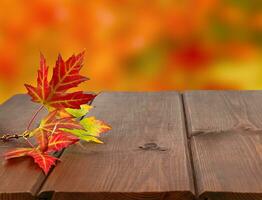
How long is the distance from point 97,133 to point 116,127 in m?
0.11

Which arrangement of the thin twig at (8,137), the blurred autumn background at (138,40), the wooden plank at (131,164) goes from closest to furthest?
the wooden plank at (131,164) < the thin twig at (8,137) < the blurred autumn background at (138,40)

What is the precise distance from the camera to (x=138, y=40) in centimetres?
264

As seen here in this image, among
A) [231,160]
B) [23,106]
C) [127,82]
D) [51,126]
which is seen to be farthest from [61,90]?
[127,82]

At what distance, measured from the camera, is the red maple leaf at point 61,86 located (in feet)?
3.23

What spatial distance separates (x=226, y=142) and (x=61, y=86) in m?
0.29

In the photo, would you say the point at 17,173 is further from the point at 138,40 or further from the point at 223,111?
the point at 138,40

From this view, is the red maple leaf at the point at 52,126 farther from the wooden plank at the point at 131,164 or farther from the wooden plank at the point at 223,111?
the wooden plank at the point at 223,111

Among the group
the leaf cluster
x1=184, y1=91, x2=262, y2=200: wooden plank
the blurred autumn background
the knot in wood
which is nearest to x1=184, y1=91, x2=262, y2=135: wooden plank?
x1=184, y1=91, x2=262, y2=200: wooden plank

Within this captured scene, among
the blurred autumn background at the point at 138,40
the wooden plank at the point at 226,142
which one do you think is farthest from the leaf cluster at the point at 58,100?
the blurred autumn background at the point at 138,40

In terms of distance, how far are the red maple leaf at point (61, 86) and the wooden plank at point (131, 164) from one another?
8 cm

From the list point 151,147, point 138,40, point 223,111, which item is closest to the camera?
point 151,147

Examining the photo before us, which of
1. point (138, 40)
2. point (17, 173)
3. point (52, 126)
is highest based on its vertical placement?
point (138, 40)

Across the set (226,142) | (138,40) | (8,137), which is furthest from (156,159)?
(138,40)

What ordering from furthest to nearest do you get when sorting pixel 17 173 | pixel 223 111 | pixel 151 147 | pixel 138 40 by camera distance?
pixel 138 40
pixel 223 111
pixel 151 147
pixel 17 173
